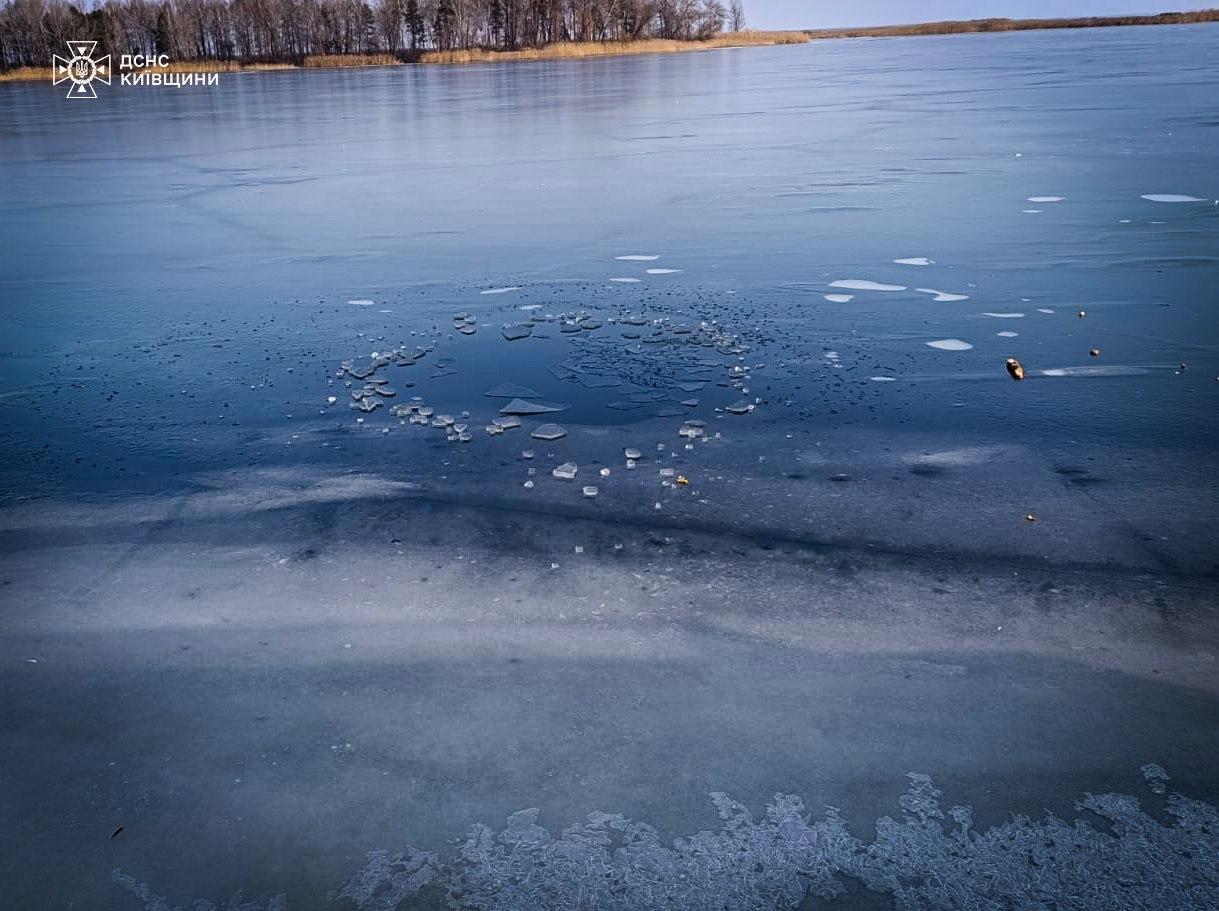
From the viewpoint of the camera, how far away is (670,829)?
2320 mm

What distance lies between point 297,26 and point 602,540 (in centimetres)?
8579

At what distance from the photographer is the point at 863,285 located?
708 centimetres

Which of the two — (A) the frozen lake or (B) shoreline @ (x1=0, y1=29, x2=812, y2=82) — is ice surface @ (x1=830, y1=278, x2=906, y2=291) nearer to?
(A) the frozen lake

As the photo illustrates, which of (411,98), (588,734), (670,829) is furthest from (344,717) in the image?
(411,98)

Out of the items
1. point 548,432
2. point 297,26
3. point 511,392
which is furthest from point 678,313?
point 297,26

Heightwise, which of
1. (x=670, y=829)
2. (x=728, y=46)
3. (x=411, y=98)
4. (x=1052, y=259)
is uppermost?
(x=728, y=46)

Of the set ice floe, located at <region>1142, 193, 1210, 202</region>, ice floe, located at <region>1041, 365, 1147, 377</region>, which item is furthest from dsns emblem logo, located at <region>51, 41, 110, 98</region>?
ice floe, located at <region>1041, 365, 1147, 377</region>

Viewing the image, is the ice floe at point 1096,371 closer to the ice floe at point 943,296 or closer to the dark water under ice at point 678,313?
the dark water under ice at point 678,313

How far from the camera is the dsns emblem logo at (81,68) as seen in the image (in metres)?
52.2

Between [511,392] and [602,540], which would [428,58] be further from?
[602,540]

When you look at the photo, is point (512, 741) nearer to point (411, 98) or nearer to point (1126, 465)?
point (1126, 465)

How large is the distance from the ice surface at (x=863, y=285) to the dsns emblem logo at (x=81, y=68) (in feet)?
155

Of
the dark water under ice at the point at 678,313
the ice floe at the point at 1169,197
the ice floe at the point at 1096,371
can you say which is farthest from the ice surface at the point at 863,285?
the ice floe at the point at 1169,197

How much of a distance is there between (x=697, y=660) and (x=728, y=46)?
302ft
